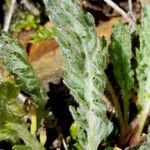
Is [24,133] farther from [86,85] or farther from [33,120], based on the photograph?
[86,85]

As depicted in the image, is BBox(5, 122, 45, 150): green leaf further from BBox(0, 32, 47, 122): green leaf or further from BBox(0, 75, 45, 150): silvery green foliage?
BBox(0, 32, 47, 122): green leaf

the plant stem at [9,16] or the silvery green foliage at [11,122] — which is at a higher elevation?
the plant stem at [9,16]

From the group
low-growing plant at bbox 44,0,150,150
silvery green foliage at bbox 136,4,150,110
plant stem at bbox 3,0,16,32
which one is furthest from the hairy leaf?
plant stem at bbox 3,0,16,32

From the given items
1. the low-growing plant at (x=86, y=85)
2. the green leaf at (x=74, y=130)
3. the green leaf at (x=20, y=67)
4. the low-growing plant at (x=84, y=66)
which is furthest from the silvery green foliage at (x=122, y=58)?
the green leaf at (x=20, y=67)

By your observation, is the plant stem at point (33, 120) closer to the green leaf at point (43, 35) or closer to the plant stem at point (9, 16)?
the green leaf at point (43, 35)

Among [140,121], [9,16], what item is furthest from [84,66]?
[9,16]

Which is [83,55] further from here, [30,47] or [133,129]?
[30,47]
